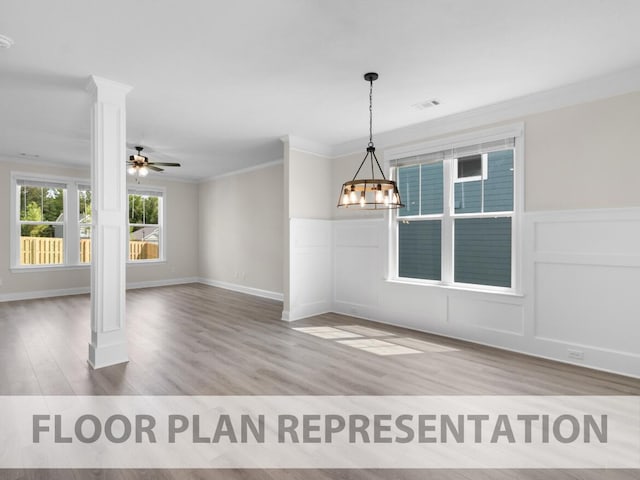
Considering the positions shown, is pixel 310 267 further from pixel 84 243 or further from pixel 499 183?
pixel 84 243

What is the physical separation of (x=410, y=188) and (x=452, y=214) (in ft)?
2.49

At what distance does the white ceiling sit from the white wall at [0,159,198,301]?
2831mm

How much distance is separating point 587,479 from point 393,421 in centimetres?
111

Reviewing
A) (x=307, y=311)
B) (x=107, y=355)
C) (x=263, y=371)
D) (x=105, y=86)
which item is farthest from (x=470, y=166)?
(x=107, y=355)

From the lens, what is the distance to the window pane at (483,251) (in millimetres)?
4137

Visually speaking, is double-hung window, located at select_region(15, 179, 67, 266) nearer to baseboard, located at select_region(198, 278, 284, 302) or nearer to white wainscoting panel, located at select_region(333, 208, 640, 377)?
baseboard, located at select_region(198, 278, 284, 302)

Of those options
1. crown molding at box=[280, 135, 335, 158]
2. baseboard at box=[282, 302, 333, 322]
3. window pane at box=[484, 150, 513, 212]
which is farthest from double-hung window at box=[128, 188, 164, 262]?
window pane at box=[484, 150, 513, 212]

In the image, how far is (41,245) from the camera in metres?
7.21

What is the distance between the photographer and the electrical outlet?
11.5 feet

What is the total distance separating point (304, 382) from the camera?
3131mm

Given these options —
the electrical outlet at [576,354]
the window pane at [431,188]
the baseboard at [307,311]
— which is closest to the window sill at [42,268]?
the baseboard at [307,311]

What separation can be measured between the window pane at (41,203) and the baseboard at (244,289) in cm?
346

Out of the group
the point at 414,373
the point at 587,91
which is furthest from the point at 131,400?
the point at 587,91

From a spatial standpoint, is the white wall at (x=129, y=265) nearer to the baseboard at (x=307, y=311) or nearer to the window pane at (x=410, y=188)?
the baseboard at (x=307, y=311)
